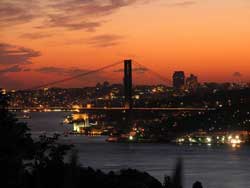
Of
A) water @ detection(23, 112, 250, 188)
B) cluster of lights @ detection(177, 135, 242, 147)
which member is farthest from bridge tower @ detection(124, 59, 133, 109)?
cluster of lights @ detection(177, 135, 242, 147)

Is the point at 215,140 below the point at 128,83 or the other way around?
below

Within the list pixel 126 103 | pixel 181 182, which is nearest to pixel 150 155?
pixel 126 103

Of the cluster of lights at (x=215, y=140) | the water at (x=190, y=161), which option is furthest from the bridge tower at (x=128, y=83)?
the cluster of lights at (x=215, y=140)

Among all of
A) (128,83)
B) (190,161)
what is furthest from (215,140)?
(190,161)

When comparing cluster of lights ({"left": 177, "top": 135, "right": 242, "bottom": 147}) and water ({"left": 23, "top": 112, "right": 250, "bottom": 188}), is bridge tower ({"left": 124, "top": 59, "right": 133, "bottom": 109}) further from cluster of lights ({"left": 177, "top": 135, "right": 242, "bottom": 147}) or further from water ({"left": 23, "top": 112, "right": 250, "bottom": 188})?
cluster of lights ({"left": 177, "top": 135, "right": 242, "bottom": 147})

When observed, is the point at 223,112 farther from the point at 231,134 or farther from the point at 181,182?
the point at 181,182

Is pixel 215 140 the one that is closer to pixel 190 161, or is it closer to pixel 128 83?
pixel 128 83
